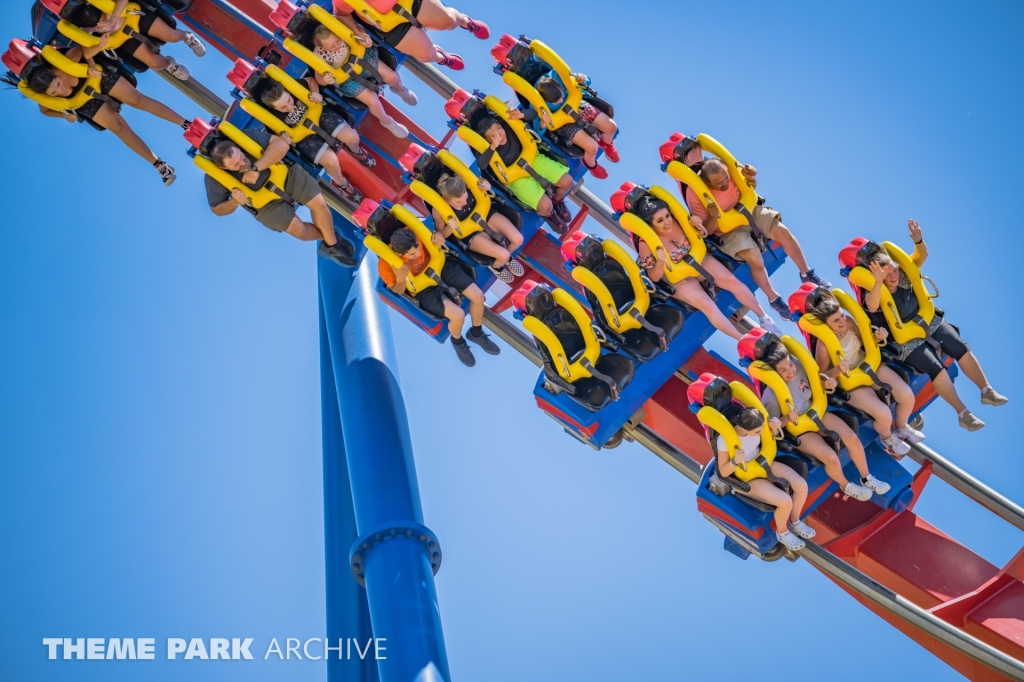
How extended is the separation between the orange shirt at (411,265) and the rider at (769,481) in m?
1.66

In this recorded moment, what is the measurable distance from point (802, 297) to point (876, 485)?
0.88 metres

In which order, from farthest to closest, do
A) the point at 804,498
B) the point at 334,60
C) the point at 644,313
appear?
the point at 334,60 → the point at 644,313 → the point at 804,498

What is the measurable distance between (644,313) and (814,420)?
0.92m

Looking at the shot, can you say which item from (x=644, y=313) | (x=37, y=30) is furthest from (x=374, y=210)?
(x=37, y=30)

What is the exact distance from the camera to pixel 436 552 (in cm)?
595

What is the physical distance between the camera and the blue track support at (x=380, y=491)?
5.45 meters

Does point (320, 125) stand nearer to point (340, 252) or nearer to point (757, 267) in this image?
point (340, 252)

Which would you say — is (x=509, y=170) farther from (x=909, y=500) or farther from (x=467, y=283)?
(x=909, y=500)

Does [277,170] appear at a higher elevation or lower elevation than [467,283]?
higher

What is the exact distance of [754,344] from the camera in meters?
5.75

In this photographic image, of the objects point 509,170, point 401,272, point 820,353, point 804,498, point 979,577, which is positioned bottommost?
point 979,577

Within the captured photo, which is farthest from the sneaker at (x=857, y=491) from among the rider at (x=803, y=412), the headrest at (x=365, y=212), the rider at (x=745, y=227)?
the headrest at (x=365, y=212)

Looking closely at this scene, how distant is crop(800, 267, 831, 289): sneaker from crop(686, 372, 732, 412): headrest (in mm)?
694

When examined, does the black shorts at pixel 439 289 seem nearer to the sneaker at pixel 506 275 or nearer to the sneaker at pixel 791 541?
the sneaker at pixel 506 275
